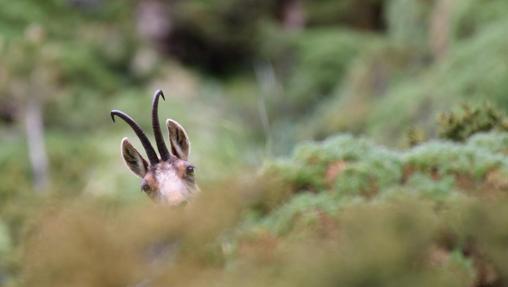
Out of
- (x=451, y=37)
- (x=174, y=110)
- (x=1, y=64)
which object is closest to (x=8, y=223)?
(x=1, y=64)

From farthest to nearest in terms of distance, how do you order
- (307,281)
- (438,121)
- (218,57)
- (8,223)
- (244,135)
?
(218,57), (244,135), (8,223), (438,121), (307,281)

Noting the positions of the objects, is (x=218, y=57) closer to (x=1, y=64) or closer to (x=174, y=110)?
(x=174, y=110)

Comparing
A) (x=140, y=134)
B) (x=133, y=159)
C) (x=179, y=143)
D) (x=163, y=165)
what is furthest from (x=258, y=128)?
(x=140, y=134)

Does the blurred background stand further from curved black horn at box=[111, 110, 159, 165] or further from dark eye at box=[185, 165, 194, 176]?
curved black horn at box=[111, 110, 159, 165]

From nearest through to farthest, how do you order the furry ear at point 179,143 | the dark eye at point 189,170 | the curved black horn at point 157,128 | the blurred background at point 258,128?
the blurred background at point 258,128 → the curved black horn at point 157,128 → the dark eye at point 189,170 → the furry ear at point 179,143

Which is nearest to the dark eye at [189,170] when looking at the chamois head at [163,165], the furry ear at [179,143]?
the chamois head at [163,165]

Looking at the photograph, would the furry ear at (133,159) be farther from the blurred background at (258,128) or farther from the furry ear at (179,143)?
the blurred background at (258,128)
